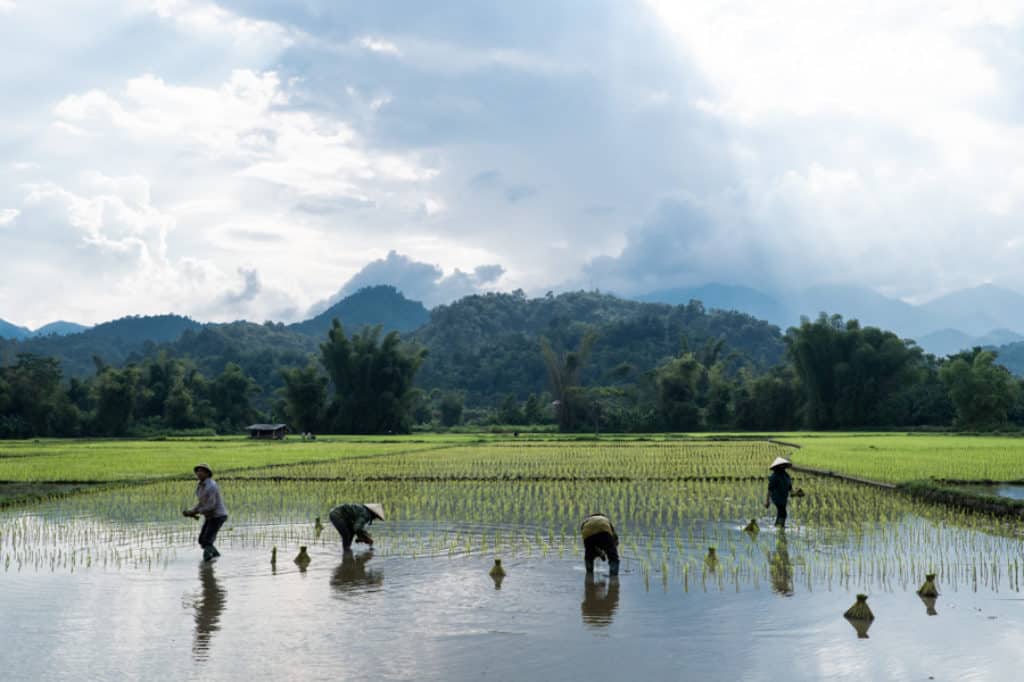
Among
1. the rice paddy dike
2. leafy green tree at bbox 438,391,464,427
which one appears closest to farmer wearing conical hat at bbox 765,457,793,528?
the rice paddy dike

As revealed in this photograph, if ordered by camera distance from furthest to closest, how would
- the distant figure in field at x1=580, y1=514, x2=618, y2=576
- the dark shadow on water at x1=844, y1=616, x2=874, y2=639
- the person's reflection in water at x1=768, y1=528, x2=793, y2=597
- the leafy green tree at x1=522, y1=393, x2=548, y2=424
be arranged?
the leafy green tree at x1=522, y1=393, x2=548, y2=424, the distant figure in field at x1=580, y1=514, x2=618, y2=576, the person's reflection in water at x1=768, y1=528, x2=793, y2=597, the dark shadow on water at x1=844, y1=616, x2=874, y2=639

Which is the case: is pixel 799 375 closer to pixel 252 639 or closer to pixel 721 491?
pixel 721 491

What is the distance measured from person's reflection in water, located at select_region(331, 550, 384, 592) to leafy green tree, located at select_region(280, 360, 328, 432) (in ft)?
174

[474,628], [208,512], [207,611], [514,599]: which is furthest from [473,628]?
[208,512]

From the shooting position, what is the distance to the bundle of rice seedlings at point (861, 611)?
7.41m

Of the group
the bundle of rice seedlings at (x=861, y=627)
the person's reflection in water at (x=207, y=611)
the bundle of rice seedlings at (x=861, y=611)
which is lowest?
the person's reflection in water at (x=207, y=611)

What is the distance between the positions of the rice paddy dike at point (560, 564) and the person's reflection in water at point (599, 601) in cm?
3

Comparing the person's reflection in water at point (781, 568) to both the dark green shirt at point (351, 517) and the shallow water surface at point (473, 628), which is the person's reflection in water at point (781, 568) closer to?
the shallow water surface at point (473, 628)

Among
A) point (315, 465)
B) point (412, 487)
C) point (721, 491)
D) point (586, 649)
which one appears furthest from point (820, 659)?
point (315, 465)

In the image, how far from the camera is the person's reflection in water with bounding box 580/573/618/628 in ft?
24.9

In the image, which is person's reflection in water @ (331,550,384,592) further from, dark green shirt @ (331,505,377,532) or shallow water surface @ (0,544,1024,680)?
dark green shirt @ (331,505,377,532)

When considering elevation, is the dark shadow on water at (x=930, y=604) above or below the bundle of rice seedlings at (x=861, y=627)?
above

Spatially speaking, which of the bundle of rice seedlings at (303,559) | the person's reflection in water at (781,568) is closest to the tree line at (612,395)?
the person's reflection in water at (781,568)

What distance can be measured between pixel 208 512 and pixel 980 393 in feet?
172
